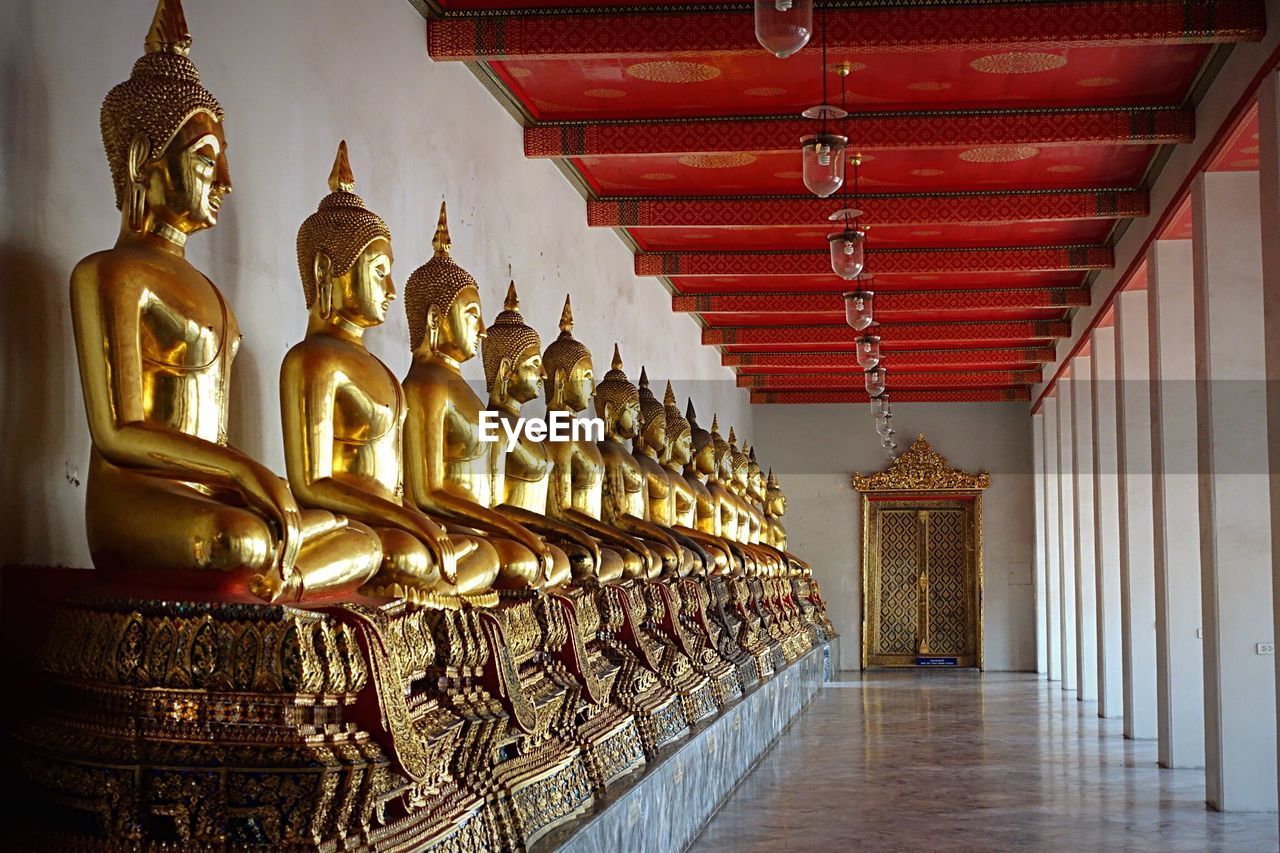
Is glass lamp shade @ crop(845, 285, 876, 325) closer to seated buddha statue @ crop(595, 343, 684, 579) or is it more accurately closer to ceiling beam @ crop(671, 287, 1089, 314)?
seated buddha statue @ crop(595, 343, 684, 579)

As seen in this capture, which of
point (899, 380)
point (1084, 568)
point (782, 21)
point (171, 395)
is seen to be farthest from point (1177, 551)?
point (899, 380)

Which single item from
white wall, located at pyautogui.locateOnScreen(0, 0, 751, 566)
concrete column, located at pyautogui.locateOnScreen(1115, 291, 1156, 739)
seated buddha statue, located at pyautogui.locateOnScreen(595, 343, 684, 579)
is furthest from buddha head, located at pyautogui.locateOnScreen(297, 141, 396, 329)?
concrete column, located at pyautogui.locateOnScreen(1115, 291, 1156, 739)

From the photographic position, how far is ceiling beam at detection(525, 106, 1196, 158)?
846 cm

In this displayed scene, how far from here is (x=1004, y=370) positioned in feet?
63.1

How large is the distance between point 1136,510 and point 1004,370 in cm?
856

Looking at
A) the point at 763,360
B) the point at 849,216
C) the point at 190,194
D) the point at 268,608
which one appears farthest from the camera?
the point at 763,360

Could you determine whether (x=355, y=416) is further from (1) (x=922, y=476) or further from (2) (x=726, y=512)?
(1) (x=922, y=476)

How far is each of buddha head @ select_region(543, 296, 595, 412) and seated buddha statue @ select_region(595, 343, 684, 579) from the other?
0.77 meters

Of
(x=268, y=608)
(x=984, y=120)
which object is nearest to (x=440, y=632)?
(x=268, y=608)

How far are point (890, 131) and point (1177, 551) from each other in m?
3.48

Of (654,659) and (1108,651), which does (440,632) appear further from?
(1108,651)

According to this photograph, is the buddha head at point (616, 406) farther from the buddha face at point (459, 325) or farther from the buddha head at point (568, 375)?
the buddha face at point (459, 325)

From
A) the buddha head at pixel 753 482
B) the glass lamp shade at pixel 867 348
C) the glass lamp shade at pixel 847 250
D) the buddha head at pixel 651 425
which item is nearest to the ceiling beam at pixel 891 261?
the glass lamp shade at pixel 867 348

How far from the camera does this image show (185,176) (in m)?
3.39
